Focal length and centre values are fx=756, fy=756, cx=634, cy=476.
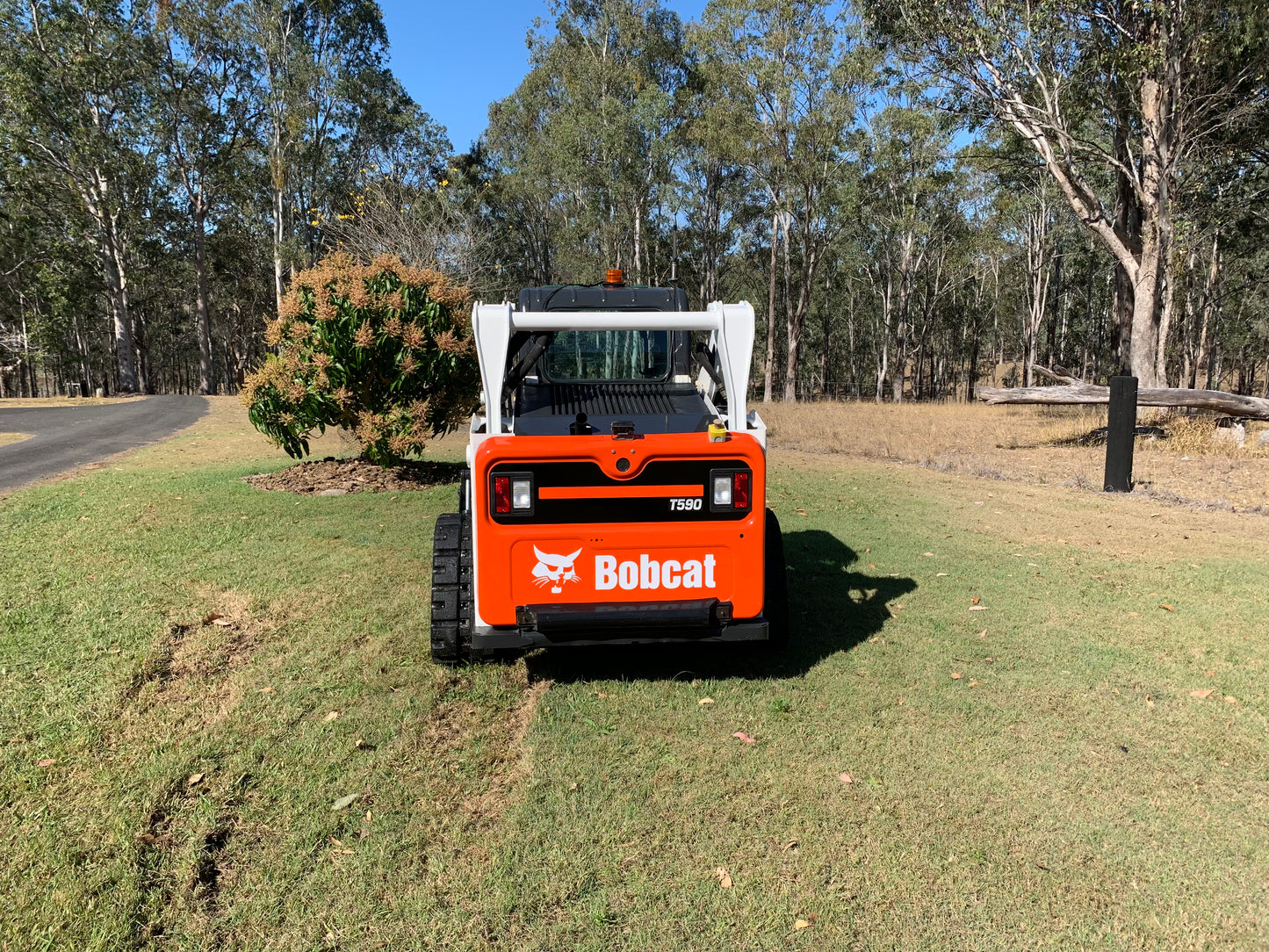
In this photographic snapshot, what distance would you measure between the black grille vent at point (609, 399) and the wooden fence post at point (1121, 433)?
294 inches

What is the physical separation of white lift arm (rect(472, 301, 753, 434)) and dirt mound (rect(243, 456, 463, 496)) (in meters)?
5.80

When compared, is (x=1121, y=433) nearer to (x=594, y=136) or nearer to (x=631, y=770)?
(x=631, y=770)

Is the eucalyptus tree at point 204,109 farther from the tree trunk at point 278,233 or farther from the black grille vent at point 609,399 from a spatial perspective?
the black grille vent at point 609,399

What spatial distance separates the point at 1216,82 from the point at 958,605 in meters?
18.5

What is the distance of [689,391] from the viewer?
17.7 feet

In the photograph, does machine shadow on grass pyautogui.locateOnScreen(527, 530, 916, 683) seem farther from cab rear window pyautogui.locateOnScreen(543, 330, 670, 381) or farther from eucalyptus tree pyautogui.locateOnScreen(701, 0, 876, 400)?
eucalyptus tree pyautogui.locateOnScreen(701, 0, 876, 400)

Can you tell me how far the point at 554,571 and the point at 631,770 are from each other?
1.02 meters

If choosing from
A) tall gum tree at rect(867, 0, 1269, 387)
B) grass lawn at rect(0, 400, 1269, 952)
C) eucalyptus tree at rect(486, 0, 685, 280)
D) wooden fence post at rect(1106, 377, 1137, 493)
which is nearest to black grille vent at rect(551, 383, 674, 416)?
grass lawn at rect(0, 400, 1269, 952)

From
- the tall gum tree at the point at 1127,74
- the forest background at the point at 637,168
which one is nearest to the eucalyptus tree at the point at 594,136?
the forest background at the point at 637,168

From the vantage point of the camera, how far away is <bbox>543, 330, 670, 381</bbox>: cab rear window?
18.2 ft

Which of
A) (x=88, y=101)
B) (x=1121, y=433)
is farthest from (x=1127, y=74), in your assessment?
(x=88, y=101)

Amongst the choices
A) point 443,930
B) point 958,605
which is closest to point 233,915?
point 443,930

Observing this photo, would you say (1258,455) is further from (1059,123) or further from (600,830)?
(600,830)

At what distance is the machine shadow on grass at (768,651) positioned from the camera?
445 cm
